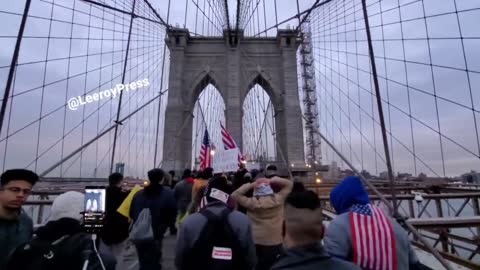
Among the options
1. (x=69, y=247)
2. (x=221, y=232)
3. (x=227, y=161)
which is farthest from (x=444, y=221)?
(x=227, y=161)

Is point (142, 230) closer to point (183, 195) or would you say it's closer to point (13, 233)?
point (13, 233)

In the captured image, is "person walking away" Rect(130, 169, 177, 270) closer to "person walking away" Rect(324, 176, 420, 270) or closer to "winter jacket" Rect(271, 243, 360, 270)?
"person walking away" Rect(324, 176, 420, 270)

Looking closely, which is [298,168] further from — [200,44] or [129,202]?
[129,202]

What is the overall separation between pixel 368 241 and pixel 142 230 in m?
2.03

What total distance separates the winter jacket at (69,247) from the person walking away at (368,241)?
1049 mm

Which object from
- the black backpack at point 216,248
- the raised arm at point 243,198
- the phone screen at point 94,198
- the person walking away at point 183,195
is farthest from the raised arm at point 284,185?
the person walking away at point 183,195

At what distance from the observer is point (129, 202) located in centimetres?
278

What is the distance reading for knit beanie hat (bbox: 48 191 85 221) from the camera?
129cm

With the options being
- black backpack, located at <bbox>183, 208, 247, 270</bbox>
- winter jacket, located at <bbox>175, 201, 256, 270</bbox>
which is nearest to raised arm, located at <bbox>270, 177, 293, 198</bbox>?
winter jacket, located at <bbox>175, 201, 256, 270</bbox>

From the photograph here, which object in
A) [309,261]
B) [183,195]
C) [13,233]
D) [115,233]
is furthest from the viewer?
[183,195]

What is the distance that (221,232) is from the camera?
66.2 inches

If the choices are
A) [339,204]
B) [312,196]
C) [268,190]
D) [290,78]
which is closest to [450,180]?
[268,190]

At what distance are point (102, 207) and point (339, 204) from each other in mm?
1896

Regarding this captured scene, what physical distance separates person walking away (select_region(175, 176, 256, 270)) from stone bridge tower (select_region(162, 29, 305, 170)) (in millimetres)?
16557
